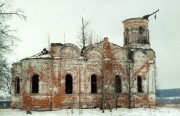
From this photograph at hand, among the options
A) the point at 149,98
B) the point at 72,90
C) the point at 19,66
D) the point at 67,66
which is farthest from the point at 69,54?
the point at 149,98

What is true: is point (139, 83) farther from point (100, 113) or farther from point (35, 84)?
point (35, 84)

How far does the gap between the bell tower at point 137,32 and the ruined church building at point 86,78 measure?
3.77 feet

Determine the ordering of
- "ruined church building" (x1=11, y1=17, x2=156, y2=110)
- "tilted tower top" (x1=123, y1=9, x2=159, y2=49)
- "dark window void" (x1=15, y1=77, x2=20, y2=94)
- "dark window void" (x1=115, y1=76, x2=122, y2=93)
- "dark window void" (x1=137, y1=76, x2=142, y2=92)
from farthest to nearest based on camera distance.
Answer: "tilted tower top" (x1=123, y1=9, x2=159, y2=49) → "dark window void" (x1=15, y1=77, x2=20, y2=94) → "dark window void" (x1=137, y1=76, x2=142, y2=92) → "dark window void" (x1=115, y1=76, x2=122, y2=93) → "ruined church building" (x1=11, y1=17, x2=156, y2=110)

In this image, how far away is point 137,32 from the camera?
1479 inches

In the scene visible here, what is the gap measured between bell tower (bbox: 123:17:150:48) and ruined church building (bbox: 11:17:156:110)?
1149 mm

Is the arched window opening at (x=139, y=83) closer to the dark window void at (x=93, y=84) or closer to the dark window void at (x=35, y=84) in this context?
the dark window void at (x=93, y=84)

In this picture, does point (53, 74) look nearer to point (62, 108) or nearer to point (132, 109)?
point (62, 108)

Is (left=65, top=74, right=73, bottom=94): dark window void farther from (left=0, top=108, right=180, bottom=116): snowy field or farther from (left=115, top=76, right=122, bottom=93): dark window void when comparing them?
(left=115, top=76, right=122, bottom=93): dark window void

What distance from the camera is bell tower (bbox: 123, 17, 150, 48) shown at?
37453mm

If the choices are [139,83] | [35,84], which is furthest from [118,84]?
[35,84]

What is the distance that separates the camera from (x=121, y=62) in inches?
1390

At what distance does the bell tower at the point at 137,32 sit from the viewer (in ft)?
123

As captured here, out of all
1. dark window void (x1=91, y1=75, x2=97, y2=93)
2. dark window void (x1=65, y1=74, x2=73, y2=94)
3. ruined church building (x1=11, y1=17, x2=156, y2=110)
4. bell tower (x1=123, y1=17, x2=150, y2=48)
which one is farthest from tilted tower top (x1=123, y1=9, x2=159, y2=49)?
dark window void (x1=65, y1=74, x2=73, y2=94)

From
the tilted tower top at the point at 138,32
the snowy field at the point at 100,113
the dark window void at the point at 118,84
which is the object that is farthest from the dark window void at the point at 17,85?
the tilted tower top at the point at 138,32
